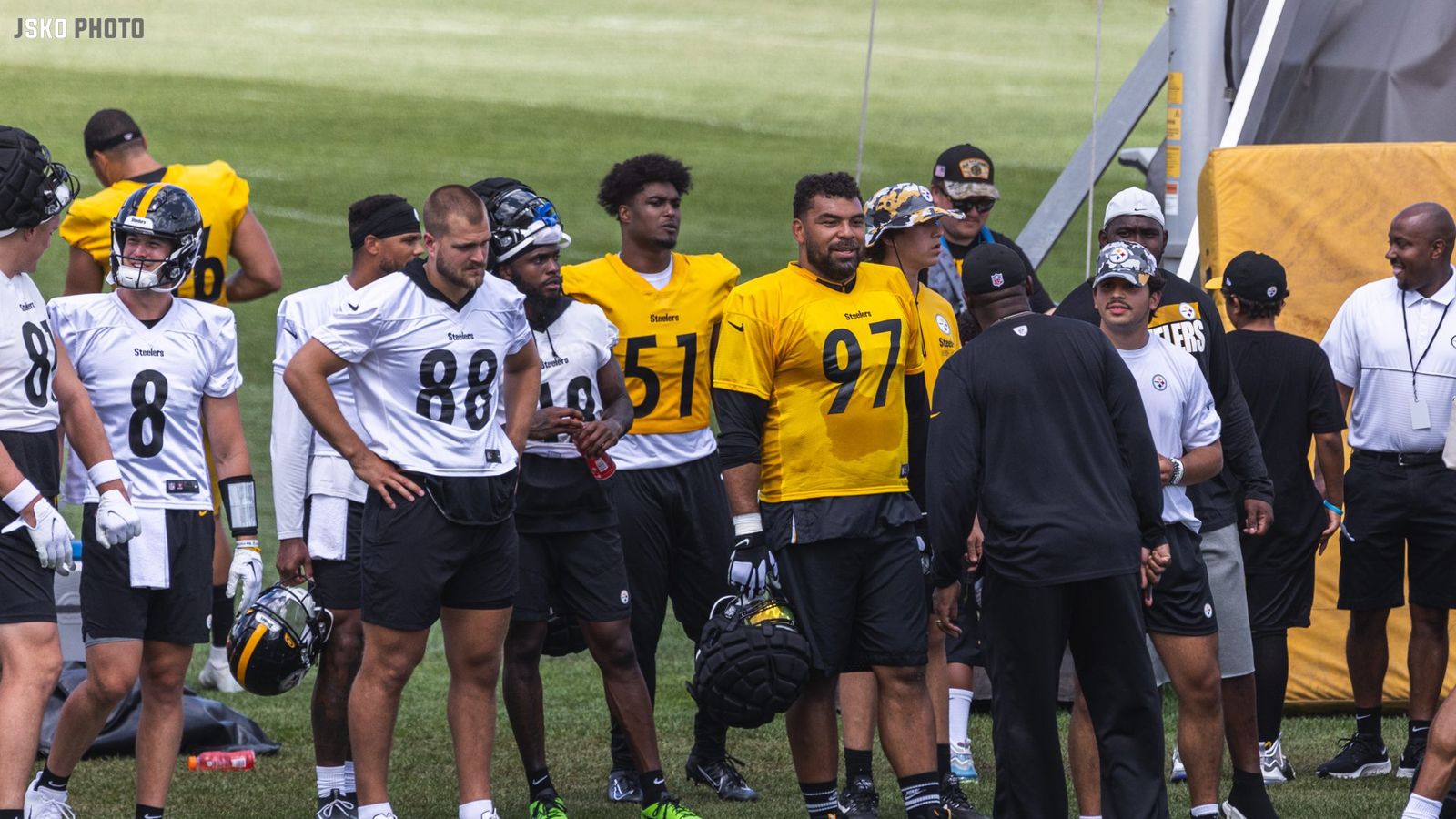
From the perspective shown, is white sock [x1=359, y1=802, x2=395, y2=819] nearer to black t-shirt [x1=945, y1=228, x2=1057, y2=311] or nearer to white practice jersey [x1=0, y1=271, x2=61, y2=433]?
white practice jersey [x1=0, y1=271, x2=61, y2=433]

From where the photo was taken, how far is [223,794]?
6758 millimetres

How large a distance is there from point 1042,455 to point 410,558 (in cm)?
186

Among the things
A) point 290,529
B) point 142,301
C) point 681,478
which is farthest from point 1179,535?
point 142,301

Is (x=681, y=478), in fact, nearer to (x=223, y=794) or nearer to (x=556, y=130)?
(x=223, y=794)

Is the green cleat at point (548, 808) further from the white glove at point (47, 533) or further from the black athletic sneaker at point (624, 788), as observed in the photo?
the white glove at point (47, 533)

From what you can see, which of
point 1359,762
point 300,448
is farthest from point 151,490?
point 1359,762

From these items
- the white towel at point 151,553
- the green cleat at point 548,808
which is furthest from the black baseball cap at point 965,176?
the white towel at point 151,553

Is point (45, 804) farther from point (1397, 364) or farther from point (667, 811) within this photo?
point (1397, 364)

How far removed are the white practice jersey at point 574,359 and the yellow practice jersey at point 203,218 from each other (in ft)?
6.62

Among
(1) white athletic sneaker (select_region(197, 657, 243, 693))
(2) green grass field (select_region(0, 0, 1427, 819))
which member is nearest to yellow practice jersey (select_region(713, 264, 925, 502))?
(1) white athletic sneaker (select_region(197, 657, 243, 693))

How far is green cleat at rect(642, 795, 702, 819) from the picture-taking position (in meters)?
6.09

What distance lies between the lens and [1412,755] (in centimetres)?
719

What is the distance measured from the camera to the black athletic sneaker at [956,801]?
6.32m

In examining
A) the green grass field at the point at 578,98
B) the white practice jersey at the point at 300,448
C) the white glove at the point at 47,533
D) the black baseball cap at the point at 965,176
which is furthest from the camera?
the green grass field at the point at 578,98
